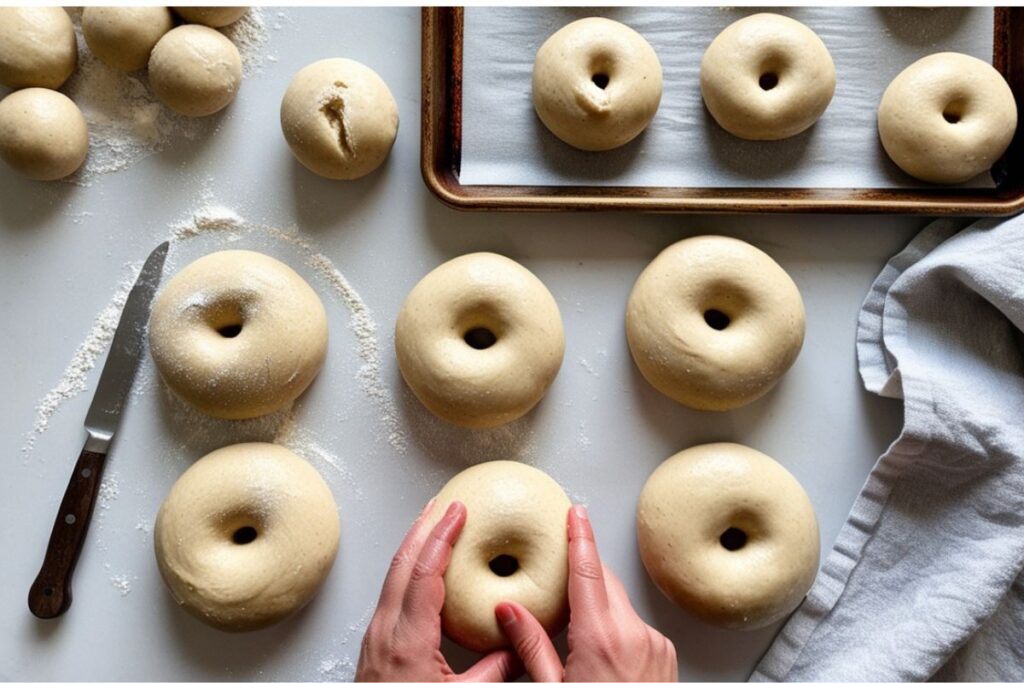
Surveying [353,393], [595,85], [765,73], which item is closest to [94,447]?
[353,393]

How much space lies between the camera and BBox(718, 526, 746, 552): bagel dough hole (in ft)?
4.24

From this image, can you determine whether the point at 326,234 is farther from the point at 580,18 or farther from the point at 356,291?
the point at 580,18

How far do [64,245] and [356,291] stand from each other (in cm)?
46

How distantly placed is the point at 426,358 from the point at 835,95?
736 millimetres

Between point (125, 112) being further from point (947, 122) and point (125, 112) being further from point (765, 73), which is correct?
point (947, 122)

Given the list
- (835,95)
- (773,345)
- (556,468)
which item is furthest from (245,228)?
(835,95)

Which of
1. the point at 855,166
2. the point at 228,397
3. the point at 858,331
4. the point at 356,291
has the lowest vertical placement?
the point at 228,397

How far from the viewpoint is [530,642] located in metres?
1.16

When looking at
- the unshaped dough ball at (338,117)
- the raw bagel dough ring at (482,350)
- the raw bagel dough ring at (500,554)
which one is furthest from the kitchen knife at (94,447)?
the raw bagel dough ring at (500,554)

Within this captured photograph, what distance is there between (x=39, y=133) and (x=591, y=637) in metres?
1.05

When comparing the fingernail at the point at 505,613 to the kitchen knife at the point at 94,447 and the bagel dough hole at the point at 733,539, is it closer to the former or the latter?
the bagel dough hole at the point at 733,539

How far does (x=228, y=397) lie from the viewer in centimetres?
124

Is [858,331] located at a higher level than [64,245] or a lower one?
higher

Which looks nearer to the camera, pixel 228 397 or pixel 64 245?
pixel 228 397
